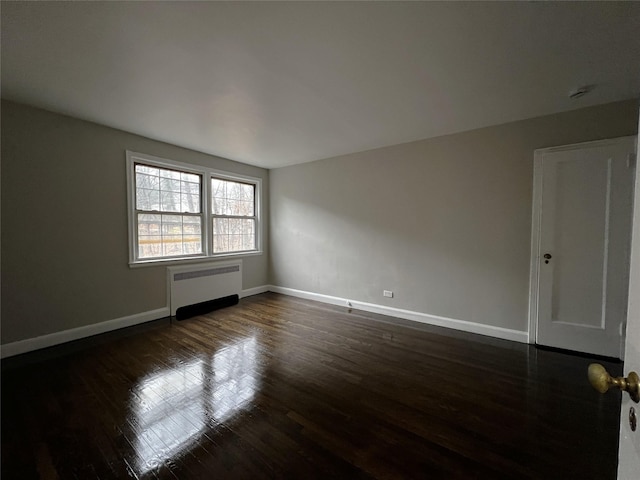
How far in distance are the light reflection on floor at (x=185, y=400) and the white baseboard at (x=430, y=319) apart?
2.02 metres

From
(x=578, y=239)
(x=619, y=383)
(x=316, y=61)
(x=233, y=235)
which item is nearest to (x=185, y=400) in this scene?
(x=619, y=383)

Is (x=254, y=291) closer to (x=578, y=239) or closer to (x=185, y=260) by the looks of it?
(x=185, y=260)

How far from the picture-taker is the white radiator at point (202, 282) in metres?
3.83

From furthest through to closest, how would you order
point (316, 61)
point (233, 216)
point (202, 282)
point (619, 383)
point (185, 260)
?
1. point (233, 216)
2. point (202, 282)
3. point (185, 260)
4. point (316, 61)
5. point (619, 383)

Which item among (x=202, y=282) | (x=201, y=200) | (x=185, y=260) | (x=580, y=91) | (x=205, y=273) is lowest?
(x=202, y=282)

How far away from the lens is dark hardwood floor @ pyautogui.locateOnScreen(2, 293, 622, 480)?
1.44 m

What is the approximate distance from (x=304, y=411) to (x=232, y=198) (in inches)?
152

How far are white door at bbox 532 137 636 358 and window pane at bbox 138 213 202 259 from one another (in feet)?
15.0

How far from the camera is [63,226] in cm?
290

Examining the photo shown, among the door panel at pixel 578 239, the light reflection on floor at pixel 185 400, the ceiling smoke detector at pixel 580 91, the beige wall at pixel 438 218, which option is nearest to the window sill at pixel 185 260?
the beige wall at pixel 438 218

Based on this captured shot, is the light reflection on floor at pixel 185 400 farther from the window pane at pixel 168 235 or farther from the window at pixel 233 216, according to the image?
the window at pixel 233 216

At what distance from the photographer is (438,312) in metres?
3.50

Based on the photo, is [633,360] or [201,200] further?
[201,200]

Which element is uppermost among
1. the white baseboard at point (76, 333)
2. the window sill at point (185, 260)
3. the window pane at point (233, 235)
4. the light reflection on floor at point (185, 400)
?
the window pane at point (233, 235)
